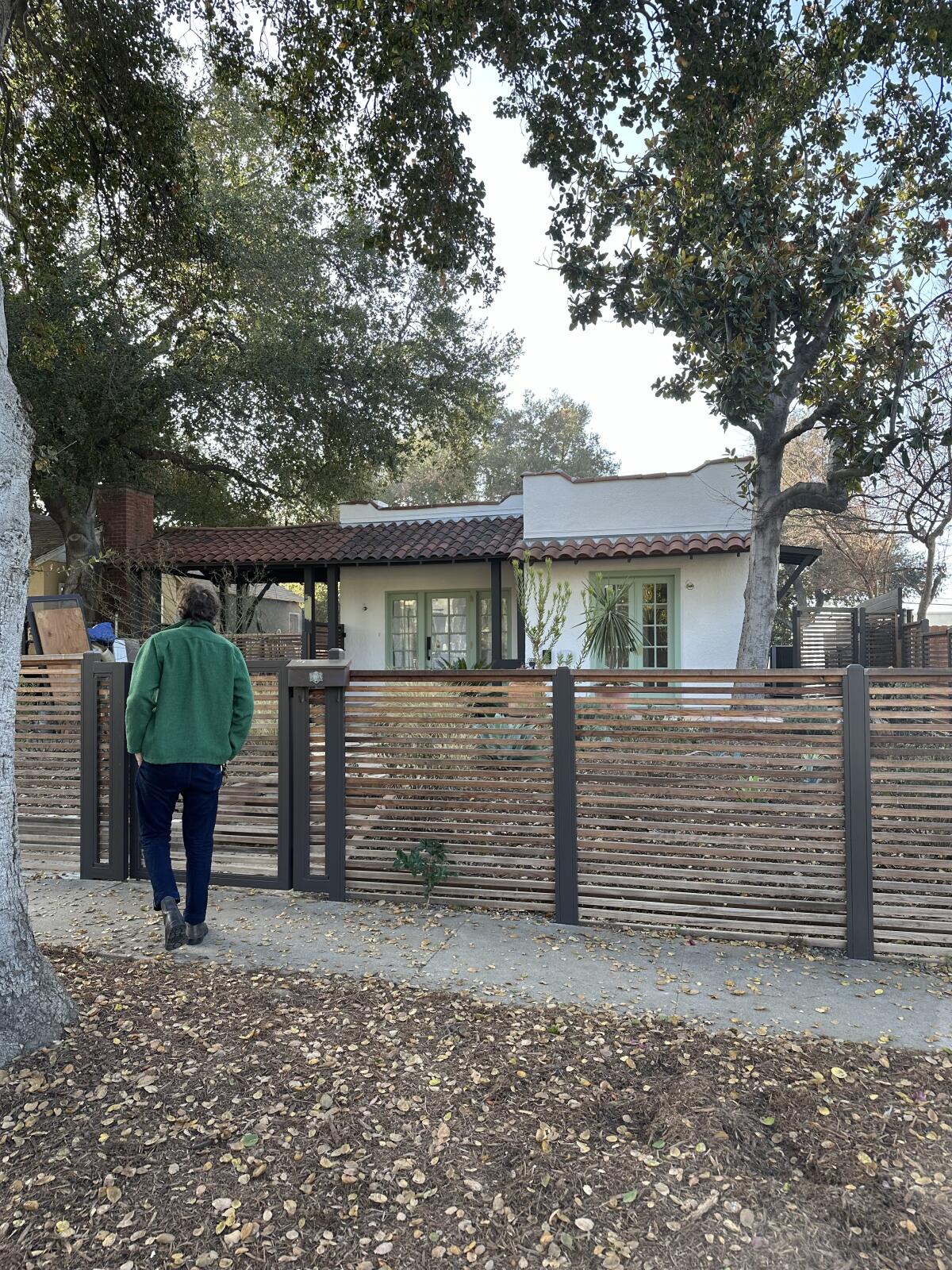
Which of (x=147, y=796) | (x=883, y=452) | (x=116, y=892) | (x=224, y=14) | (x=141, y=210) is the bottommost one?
(x=116, y=892)

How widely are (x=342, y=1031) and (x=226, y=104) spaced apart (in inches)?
606

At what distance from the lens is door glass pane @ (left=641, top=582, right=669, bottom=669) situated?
11539 mm

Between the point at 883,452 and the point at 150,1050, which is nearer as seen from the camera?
the point at 150,1050

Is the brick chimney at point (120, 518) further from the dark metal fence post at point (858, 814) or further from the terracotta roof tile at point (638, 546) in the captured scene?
the dark metal fence post at point (858, 814)

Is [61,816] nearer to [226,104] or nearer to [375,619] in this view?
[375,619]

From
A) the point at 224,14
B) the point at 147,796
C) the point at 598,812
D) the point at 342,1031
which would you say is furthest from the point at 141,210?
the point at 342,1031

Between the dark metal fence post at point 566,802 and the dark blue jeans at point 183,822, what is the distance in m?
1.72

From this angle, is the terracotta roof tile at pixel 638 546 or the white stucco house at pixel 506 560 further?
the white stucco house at pixel 506 560

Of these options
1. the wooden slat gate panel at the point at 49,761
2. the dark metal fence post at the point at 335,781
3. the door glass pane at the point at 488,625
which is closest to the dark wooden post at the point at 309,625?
the door glass pane at the point at 488,625

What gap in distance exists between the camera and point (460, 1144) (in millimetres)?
2240

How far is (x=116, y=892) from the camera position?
4.58 meters

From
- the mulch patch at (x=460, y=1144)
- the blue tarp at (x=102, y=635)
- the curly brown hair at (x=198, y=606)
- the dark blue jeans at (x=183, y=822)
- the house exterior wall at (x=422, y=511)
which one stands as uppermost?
the house exterior wall at (x=422, y=511)

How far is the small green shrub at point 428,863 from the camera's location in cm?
430

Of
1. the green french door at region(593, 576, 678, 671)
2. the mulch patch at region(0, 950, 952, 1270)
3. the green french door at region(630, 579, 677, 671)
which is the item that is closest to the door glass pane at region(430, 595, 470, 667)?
the green french door at region(593, 576, 678, 671)
